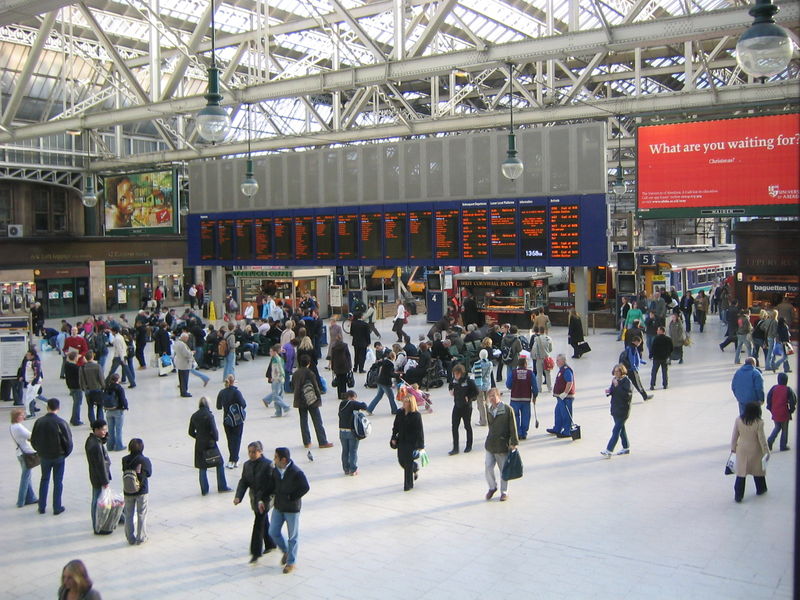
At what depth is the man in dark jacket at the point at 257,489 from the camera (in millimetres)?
7336

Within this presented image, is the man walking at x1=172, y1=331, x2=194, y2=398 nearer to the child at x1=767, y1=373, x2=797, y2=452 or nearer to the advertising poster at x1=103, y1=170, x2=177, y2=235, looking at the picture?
the child at x1=767, y1=373, x2=797, y2=452

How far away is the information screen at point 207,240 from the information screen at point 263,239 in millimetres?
1993

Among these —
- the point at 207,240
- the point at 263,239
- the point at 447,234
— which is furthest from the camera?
the point at 207,240

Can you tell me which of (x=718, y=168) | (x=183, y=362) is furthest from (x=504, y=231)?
(x=183, y=362)

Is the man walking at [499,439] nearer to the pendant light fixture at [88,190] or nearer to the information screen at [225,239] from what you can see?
the pendant light fixture at [88,190]

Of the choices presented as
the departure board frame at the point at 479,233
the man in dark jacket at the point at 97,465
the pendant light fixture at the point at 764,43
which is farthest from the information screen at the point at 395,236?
the pendant light fixture at the point at 764,43

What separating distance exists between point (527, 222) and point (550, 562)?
15.9 m

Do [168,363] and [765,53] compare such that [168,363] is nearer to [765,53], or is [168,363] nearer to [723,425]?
[723,425]

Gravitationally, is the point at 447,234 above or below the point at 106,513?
above

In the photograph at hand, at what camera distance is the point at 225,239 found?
92.0 feet

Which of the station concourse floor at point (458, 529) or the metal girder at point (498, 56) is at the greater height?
the metal girder at point (498, 56)

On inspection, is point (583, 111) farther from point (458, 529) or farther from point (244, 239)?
point (458, 529)

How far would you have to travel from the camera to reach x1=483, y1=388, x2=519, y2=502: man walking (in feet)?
28.7

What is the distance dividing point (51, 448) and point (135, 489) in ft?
5.68
